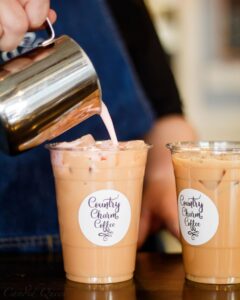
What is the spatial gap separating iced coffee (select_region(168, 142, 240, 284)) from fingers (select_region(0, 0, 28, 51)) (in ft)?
0.95

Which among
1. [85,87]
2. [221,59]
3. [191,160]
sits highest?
[85,87]

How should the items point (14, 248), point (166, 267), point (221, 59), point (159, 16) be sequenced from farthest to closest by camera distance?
1. point (221, 59)
2. point (159, 16)
3. point (14, 248)
4. point (166, 267)

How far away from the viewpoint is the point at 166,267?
115cm

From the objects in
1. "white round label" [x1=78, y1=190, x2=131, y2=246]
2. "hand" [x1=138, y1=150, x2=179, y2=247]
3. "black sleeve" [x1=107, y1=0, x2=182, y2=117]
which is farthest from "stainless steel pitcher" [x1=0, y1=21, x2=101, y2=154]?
"black sleeve" [x1=107, y1=0, x2=182, y2=117]

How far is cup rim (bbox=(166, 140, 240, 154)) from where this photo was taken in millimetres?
1060

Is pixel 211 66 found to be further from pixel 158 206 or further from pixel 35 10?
pixel 35 10

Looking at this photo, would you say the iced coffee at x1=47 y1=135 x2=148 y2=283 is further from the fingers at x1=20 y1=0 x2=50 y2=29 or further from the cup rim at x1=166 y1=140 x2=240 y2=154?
the fingers at x1=20 y1=0 x2=50 y2=29

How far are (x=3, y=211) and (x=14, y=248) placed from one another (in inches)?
3.0

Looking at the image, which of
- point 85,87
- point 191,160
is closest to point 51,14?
point 85,87

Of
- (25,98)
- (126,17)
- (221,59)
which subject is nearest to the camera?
(25,98)

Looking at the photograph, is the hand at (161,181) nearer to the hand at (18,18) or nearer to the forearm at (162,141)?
the forearm at (162,141)

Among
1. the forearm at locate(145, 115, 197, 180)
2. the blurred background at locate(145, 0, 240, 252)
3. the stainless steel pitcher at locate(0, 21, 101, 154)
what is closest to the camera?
the stainless steel pitcher at locate(0, 21, 101, 154)

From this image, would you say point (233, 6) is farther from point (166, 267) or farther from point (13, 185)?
point (166, 267)

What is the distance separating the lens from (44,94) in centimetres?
105
